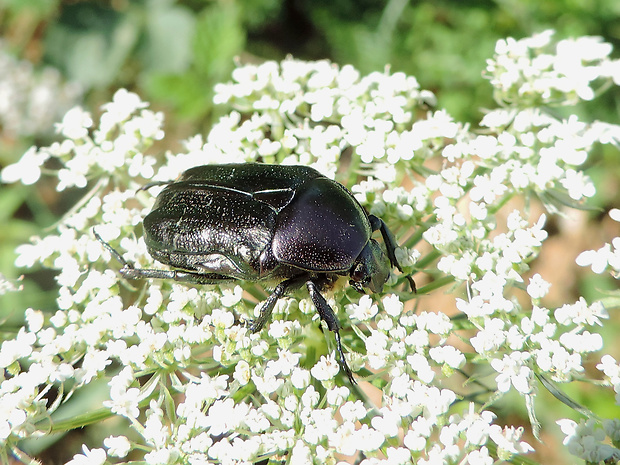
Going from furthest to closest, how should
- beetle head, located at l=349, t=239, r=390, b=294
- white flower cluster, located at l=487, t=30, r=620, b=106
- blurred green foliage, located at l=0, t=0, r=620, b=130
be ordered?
blurred green foliage, located at l=0, t=0, r=620, b=130, white flower cluster, located at l=487, t=30, r=620, b=106, beetle head, located at l=349, t=239, r=390, b=294

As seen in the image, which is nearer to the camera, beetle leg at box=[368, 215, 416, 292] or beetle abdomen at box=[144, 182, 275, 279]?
beetle abdomen at box=[144, 182, 275, 279]

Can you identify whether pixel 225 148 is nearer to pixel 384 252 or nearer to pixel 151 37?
pixel 384 252

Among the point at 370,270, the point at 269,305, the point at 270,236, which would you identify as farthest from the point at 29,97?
the point at 370,270

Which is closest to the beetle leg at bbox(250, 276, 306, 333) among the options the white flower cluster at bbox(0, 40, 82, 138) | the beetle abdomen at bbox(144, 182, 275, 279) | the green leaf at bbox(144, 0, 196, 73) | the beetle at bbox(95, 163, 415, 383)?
the beetle at bbox(95, 163, 415, 383)

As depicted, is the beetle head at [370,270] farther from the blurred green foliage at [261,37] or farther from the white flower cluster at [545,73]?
the blurred green foliage at [261,37]

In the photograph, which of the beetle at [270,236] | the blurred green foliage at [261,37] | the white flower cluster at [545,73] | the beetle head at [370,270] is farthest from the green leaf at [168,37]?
the beetle head at [370,270]

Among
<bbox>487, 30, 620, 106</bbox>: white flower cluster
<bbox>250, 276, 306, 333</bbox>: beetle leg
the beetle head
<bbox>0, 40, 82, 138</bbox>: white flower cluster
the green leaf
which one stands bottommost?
<bbox>0, 40, 82, 138</bbox>: white flower cluster

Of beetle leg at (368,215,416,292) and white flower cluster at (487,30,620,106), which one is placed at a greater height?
white flower cluster at (487,30,620,106)

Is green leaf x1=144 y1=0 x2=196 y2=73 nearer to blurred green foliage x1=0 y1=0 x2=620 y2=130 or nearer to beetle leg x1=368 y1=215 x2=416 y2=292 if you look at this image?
blurred green foliage x1=0 y1=0 x2=620 y2=130
